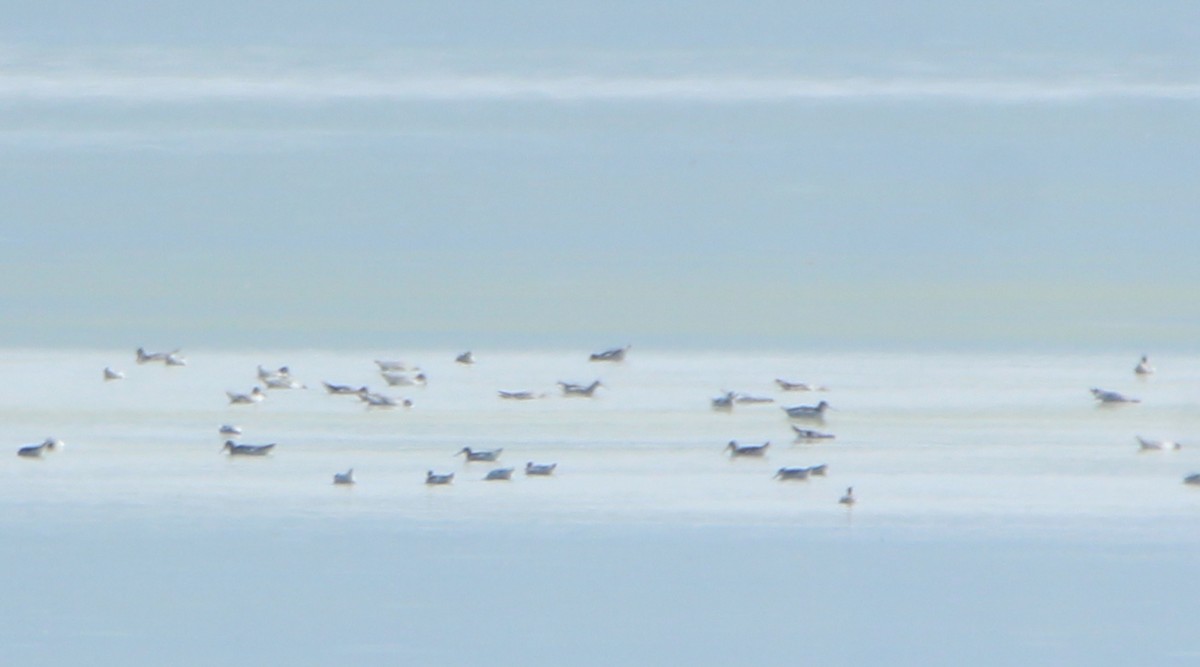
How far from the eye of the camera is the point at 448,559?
13992 mm

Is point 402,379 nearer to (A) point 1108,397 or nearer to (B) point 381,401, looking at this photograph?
(B) point 381,401

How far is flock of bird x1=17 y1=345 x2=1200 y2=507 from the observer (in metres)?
17.6

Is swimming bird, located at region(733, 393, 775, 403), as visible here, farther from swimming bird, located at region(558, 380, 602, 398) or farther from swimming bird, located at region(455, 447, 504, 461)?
swimming bird, located at region(455, 447, 504, 461)

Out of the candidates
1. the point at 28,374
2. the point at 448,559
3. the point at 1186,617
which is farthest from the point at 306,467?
the point at 28,374

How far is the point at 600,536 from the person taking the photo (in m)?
14.9

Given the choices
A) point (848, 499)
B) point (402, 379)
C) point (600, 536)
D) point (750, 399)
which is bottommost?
point (600, 536)

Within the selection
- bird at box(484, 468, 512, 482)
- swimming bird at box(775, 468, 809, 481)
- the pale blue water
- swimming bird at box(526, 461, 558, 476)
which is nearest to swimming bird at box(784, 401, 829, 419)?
the pale blue water

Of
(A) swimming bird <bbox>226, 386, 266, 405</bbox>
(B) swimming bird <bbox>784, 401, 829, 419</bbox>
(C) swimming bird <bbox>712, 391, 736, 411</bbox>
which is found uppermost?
(A) swimming bird <bbox>226, 386, 266, 405</bbox>

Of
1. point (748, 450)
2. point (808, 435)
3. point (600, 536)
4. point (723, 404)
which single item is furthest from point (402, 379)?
point (600, 536)

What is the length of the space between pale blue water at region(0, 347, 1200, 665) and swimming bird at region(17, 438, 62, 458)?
10 cm

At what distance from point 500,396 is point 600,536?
378 inches

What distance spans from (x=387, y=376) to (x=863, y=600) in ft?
43.0

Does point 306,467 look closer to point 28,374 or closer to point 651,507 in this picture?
point 651,507

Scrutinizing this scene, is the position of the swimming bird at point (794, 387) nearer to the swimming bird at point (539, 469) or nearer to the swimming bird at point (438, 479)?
the swimming bird at point (539, 469)
